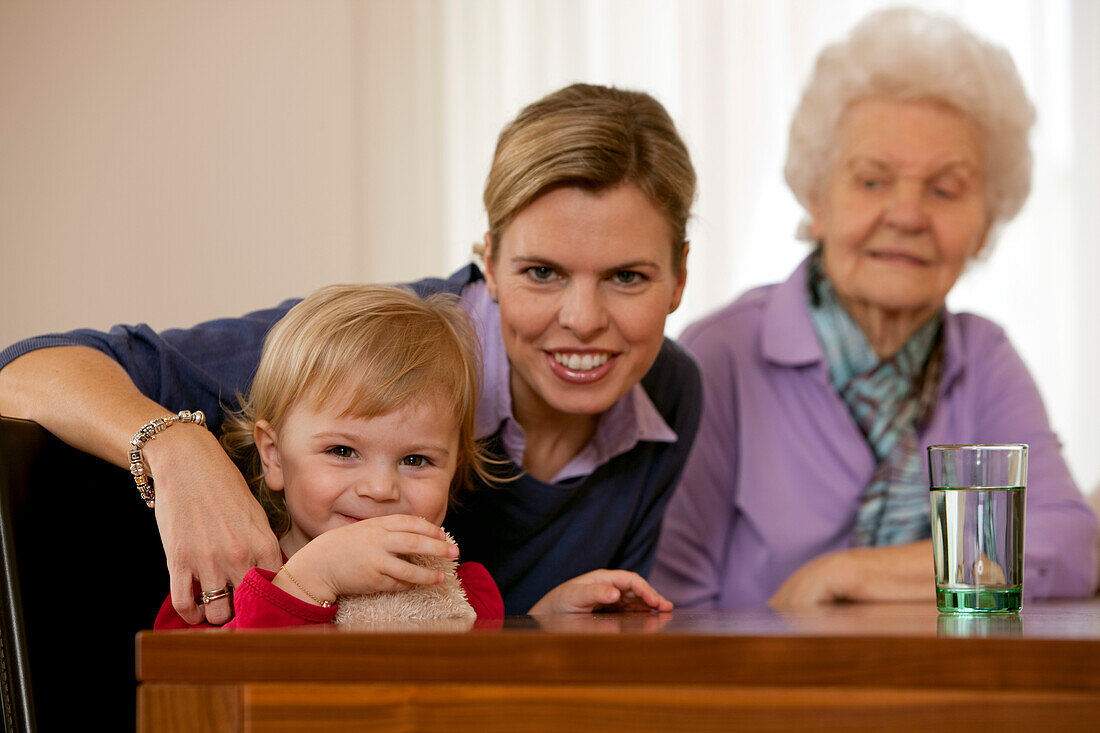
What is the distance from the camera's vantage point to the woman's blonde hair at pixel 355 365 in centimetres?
99

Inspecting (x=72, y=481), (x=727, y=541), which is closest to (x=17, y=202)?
(x=72, y=481)

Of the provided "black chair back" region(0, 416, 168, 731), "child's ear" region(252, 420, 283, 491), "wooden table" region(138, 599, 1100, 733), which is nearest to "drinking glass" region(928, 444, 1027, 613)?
"wooden table" region(138, 599, 1100, 733)

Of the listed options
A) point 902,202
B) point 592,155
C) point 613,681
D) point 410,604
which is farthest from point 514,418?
point 902,202

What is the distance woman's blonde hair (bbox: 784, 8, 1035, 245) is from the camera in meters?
1.98

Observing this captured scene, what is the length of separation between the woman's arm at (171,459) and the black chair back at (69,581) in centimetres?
5

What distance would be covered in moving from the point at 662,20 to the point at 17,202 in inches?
63.1

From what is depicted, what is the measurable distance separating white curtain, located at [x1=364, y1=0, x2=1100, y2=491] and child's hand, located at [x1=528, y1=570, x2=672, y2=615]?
1.53 m

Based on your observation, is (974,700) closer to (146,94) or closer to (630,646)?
(630,646)

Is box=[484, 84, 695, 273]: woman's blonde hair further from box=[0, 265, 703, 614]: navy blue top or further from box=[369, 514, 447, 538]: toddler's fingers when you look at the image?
box=[369, 514, 447, 538]: toddler's fingers

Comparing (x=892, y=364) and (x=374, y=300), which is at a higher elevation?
(x=374, y=300)

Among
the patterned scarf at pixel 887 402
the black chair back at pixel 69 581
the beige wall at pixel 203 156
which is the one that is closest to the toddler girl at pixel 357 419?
the black chair back at pixel 69 581

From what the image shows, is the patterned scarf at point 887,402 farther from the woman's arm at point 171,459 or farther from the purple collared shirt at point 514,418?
the woman's arm at point 171,459

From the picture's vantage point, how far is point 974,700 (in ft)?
1.79

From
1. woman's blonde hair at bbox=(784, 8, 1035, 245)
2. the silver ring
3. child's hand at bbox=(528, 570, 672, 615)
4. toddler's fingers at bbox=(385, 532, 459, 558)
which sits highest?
woman's blonde hair at bbox=(784, 8, 1035, 245)
